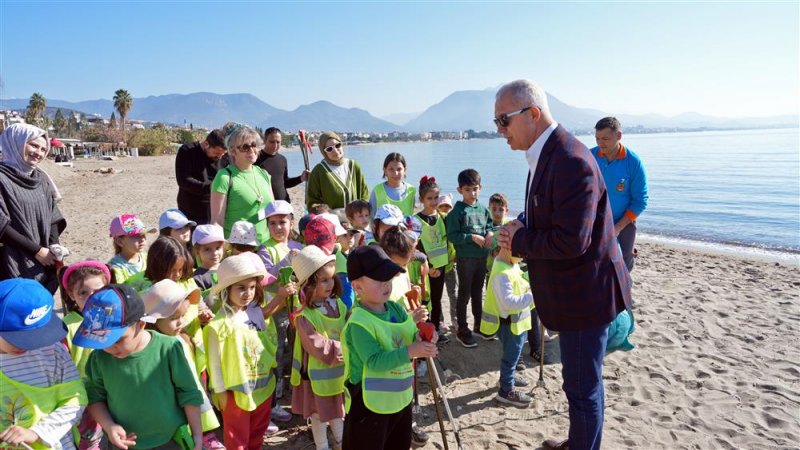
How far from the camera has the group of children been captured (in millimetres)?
2225

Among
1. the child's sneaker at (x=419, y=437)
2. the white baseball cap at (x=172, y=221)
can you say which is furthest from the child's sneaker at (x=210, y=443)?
the white baseball cap at (x=172, y=221)

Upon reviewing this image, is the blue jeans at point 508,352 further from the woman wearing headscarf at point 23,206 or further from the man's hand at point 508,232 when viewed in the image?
the woman wearing headscarf at point 23,206

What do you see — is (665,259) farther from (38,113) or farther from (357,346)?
(38,113)

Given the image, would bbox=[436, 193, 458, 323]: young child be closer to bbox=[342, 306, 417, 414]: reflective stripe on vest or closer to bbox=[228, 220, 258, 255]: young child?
bbox=[228, 220, 258, 255]: young child

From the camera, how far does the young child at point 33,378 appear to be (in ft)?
7.02

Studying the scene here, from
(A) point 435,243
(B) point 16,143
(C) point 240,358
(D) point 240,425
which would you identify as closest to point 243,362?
(C) point 240,358

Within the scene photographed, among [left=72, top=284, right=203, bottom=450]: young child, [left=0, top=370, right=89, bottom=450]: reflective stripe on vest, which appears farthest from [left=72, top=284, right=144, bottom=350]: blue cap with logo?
[left=0, top=370, right=89, bottom=450]: reflective stripe on vest

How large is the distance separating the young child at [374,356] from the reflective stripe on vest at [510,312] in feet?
5.81

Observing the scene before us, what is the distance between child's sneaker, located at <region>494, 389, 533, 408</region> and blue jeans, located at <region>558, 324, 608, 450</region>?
135 centimetres

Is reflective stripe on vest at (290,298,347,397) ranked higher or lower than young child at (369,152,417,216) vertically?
lower

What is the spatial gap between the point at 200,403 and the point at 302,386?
3.42 ft

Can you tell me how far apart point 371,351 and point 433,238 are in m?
3.11

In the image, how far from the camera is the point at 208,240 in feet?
13.3

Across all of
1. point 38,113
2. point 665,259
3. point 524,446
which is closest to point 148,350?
point 524,446
